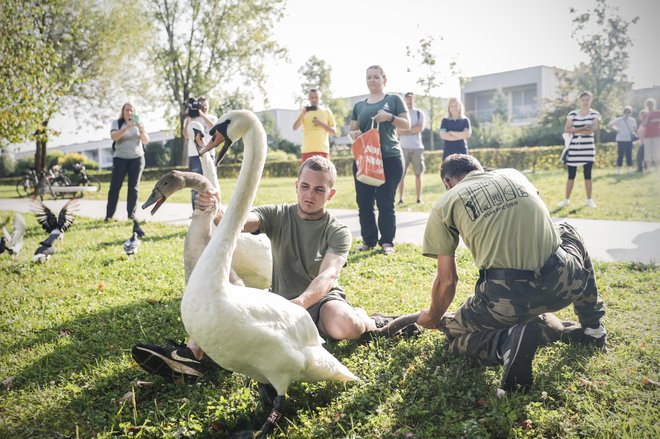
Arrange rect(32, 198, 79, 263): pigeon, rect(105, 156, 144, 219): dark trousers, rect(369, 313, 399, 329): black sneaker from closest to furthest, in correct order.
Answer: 1. rect(369, 313, 399, 329): black sneaker
2. rect(32, 198, 79, 263): pigeon
3. rect(105, 156, 144, 219): dark trousers

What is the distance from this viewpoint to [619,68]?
66.3 feet

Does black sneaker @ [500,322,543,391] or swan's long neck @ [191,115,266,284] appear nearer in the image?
swan's long neck @ [191,115,266,284]

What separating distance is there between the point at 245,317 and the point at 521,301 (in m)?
1.56

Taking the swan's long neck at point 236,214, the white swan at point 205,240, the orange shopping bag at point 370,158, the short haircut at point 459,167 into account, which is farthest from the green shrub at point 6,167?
the short haircut at point 459,167

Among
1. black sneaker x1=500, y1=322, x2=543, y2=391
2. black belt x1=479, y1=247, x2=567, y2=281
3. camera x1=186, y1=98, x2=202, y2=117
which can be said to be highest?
camera x1=186, y1=98, x2=202, y2=117

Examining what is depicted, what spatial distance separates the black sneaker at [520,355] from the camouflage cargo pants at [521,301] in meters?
0.15

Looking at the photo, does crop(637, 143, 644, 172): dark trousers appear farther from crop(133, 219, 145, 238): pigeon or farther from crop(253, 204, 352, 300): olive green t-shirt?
crop(253, 204, 352, 300): olive green t-shirt

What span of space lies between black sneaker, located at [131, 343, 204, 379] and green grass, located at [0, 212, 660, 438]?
0.10 metres

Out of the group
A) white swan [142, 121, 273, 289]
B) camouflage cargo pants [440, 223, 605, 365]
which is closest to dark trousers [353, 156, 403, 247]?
white swan [142, 121, 273, 289]

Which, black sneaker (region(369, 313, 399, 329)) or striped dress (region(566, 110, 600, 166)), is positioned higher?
striped dress (region(566, 110, 600, 166))

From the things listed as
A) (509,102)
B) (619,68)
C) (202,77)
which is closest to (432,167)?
(619,68)

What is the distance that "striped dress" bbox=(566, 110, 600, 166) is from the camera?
8.45 m

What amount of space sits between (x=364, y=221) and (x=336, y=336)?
3155mm

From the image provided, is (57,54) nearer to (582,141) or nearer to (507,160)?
(582,141)
